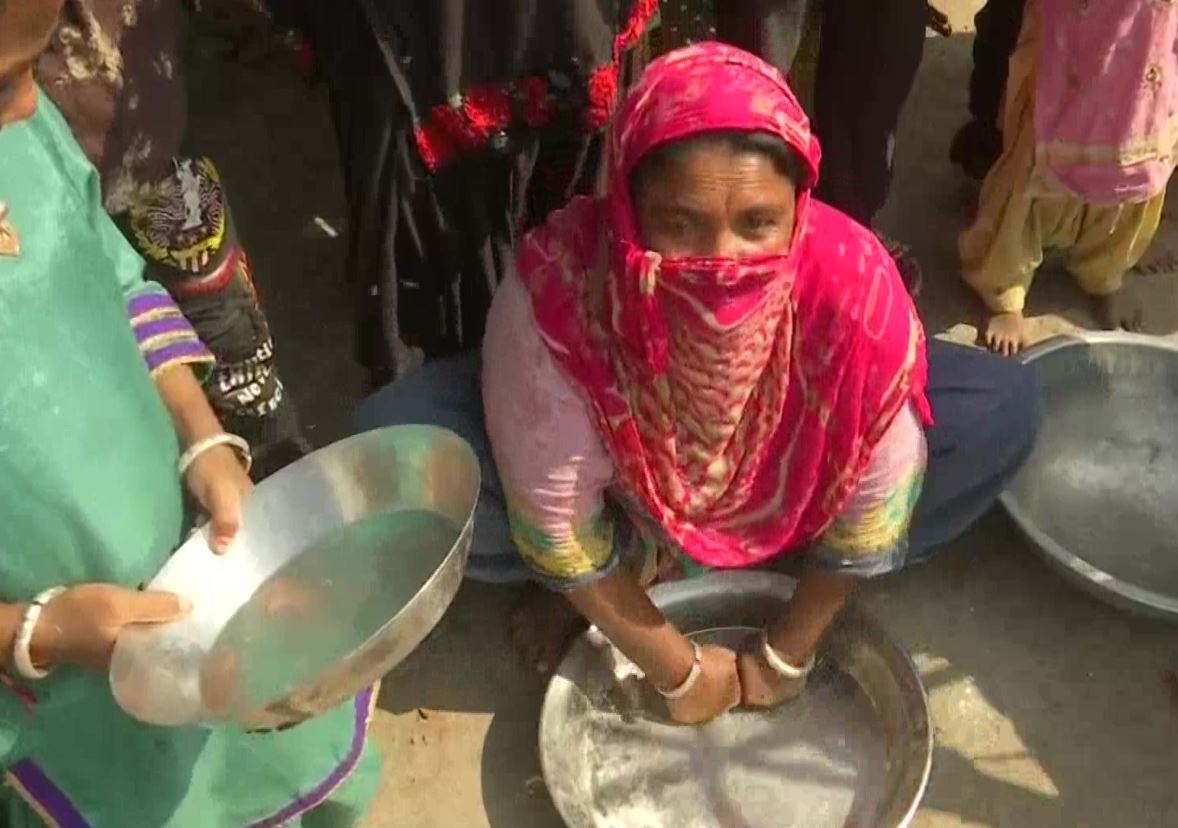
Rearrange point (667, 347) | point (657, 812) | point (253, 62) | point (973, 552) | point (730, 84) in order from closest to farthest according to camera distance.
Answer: point (730, 84)
point (667, 347)
point (657, 812)
point (973, 552)
point (253, 62)

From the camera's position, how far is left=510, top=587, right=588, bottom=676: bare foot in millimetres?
1783

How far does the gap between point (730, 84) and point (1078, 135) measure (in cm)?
85

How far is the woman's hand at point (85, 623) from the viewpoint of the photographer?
99cm

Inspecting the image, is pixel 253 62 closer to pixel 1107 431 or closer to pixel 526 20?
pixel 526 20

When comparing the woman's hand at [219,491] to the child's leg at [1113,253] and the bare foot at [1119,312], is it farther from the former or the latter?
the bare foot at [1119,312]

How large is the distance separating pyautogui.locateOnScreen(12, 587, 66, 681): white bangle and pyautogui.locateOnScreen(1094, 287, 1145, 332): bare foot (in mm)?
1783

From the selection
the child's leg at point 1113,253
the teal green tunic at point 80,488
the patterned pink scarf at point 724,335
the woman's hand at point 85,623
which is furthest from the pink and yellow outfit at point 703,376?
the child's leg at point 1113,253

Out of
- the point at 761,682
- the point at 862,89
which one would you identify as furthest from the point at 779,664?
the point at 862,89

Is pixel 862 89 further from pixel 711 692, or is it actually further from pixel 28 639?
pixel 28 639

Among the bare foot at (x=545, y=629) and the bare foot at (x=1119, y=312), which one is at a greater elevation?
the bare foot at (x=1119, y=312)

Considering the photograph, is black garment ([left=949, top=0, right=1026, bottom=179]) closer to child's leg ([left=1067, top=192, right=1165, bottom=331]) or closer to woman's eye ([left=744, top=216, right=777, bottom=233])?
child's leg ([left=1067, top=192, right=1165, bottom=331])

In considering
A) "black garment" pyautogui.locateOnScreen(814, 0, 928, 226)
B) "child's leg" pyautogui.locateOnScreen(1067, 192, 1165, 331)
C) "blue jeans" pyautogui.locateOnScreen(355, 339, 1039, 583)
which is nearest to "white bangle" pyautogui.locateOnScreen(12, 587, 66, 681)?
"blue jeans" pyautogui.locateOnScreen(355, 339, 1039, 583)

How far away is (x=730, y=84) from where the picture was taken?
3.90 feet

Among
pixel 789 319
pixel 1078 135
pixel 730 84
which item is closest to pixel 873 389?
pixel 789 319
